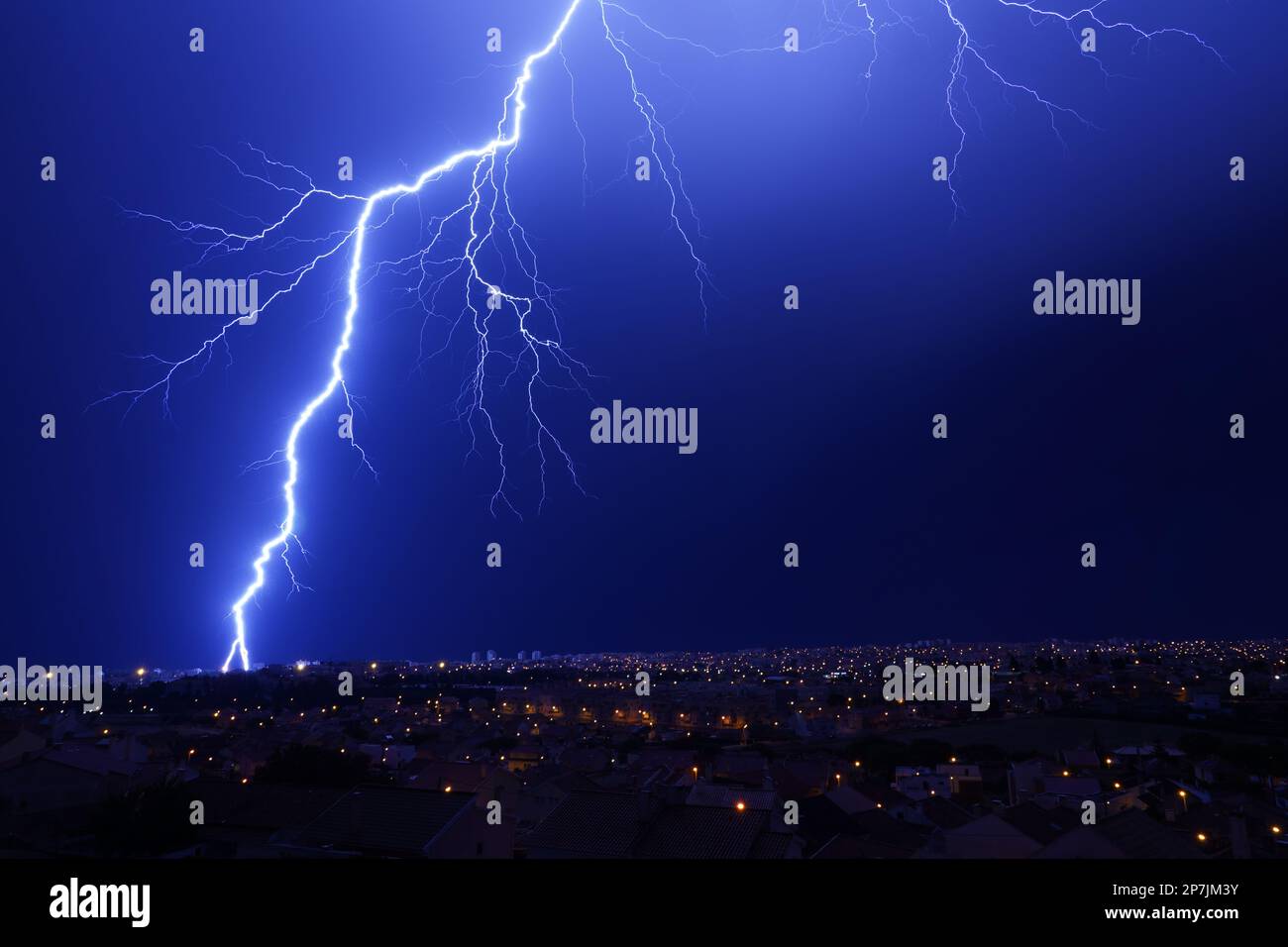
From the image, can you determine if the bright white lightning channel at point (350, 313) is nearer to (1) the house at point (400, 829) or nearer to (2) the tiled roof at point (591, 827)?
(1) the house at point (400, 829)

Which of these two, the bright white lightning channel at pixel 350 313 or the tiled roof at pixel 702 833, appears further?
the bright white lightning channel at pixel 350 313

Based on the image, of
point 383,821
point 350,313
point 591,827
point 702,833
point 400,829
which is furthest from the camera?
point 350,313

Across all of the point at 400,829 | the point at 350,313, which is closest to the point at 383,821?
the point at 400,829

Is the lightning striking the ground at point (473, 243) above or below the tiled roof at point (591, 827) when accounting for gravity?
above

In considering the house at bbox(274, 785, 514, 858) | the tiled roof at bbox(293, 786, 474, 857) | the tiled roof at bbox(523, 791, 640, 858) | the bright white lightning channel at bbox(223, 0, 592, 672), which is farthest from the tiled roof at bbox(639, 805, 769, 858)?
the bright white lightning channel at bbox(223, 0, 592, 672)

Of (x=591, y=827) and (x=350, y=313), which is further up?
(x=350, y=313)

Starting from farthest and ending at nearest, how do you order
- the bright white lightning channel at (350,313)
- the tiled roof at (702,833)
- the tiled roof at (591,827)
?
the bright white lightning channel at (350,313)
the tiled roof at (591,827)
the tiled roof at (702,833)

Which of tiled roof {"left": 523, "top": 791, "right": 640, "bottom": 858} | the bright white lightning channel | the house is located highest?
the bright white lightning channel

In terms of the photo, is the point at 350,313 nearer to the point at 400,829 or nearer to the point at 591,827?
the point at 400,829

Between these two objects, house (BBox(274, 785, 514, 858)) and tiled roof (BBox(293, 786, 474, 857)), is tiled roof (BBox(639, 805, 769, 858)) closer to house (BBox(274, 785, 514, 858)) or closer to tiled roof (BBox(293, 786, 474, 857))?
house (BBox(274, 785, 514, 858))

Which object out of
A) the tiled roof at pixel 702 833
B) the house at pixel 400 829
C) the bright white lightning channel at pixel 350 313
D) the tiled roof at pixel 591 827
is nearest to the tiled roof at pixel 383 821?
the house at pixel 400 829
